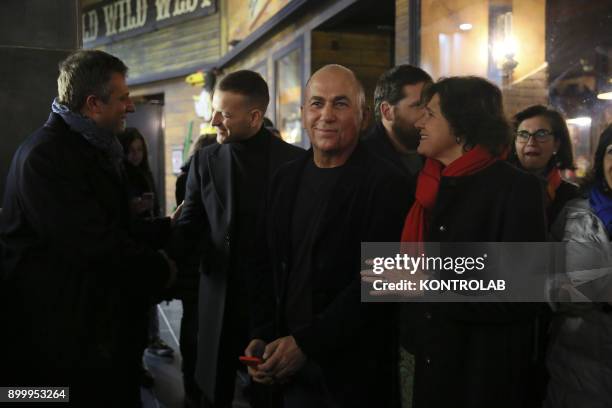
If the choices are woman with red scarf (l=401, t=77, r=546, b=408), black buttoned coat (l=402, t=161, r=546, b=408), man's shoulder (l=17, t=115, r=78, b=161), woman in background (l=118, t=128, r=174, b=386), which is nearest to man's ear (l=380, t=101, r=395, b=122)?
woman with red scarf (l=401, t=77, r=546, b=408)

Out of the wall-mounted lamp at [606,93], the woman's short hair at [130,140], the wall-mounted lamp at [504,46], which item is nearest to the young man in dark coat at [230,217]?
the wall-mounted lamp at [606,93]

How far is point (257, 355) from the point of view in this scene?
2207mm

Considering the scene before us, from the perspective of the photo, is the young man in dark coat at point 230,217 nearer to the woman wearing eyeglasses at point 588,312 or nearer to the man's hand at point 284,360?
the man's hand at point 284,360

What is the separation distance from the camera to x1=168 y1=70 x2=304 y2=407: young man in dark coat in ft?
10.5

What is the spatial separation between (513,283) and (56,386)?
1.92 metres

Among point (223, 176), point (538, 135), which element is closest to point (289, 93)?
point (223, 176)

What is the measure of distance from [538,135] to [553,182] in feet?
0.89

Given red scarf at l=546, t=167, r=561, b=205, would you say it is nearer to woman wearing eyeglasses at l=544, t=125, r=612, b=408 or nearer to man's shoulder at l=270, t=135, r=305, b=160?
woman wearing eyeglasses at l=544, t=125, r=612, b=408

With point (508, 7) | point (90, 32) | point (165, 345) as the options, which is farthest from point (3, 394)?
point (90, 32)

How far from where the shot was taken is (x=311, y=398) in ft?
7.16

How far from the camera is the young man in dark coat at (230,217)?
10.5 ft

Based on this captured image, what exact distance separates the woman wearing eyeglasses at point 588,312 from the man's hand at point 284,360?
1.00 meters

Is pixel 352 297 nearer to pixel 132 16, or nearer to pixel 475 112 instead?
pixel 475 112

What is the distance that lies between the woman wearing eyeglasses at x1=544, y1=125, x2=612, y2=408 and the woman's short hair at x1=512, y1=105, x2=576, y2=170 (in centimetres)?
69
